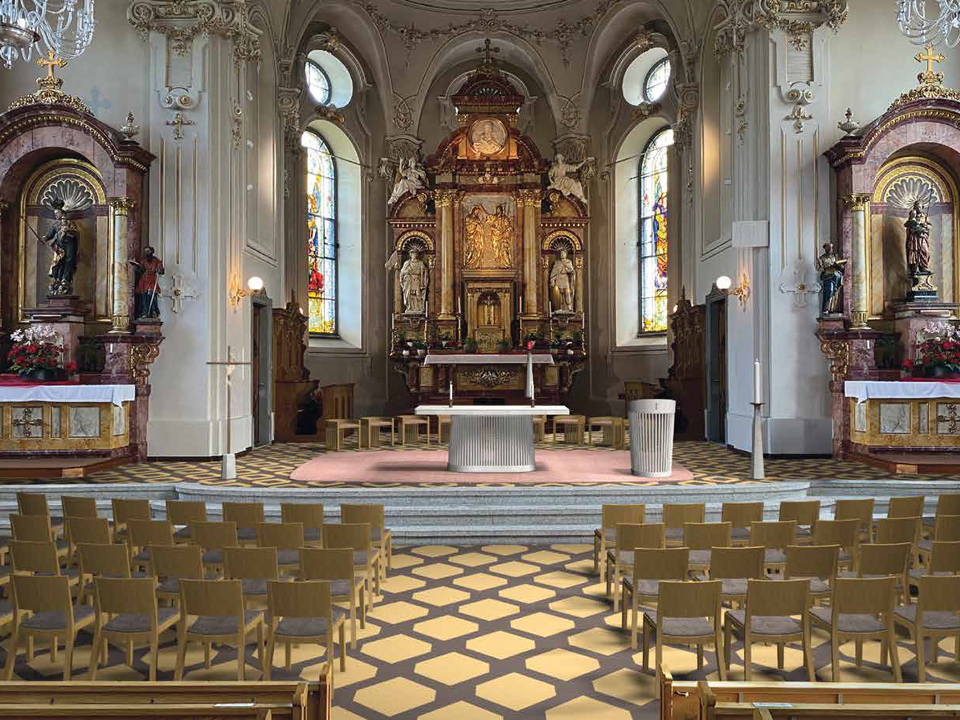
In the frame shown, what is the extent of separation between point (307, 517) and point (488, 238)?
42.3 ft

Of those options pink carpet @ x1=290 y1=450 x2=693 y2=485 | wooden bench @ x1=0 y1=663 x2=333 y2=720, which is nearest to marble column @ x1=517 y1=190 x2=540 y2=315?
pink carpet @ x1=290 y1=450 x2=693 y2=485

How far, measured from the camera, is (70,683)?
7.85 ft

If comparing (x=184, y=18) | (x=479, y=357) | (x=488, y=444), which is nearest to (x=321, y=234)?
(x=479, y=357)

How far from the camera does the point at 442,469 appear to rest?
10.4 m

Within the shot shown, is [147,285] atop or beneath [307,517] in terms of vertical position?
atop

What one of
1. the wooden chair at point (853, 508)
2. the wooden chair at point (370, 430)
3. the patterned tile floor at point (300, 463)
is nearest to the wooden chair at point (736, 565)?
the wooden chair at point (853, 508)

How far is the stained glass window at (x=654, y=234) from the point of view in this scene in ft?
60.1

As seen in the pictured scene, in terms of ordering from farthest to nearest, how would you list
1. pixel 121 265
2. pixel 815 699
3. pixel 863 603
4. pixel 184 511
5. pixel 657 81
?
pixel 657 81 < pixel 121 265 < pixel 184 511 < pixel 863 603 < pixel 815 699

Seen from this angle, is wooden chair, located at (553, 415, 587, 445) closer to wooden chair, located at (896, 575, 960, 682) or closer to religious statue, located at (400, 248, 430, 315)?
religious statue, located at (400, 248, 430, 315)

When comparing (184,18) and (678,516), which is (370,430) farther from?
(678,516)

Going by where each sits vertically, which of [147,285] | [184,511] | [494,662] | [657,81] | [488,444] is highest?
[657,81]

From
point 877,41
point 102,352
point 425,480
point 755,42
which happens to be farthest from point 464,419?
point 877,41

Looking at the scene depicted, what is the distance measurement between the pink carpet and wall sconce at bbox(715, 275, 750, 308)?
9.83ft

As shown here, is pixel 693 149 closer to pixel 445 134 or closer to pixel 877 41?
pixel 877 41
